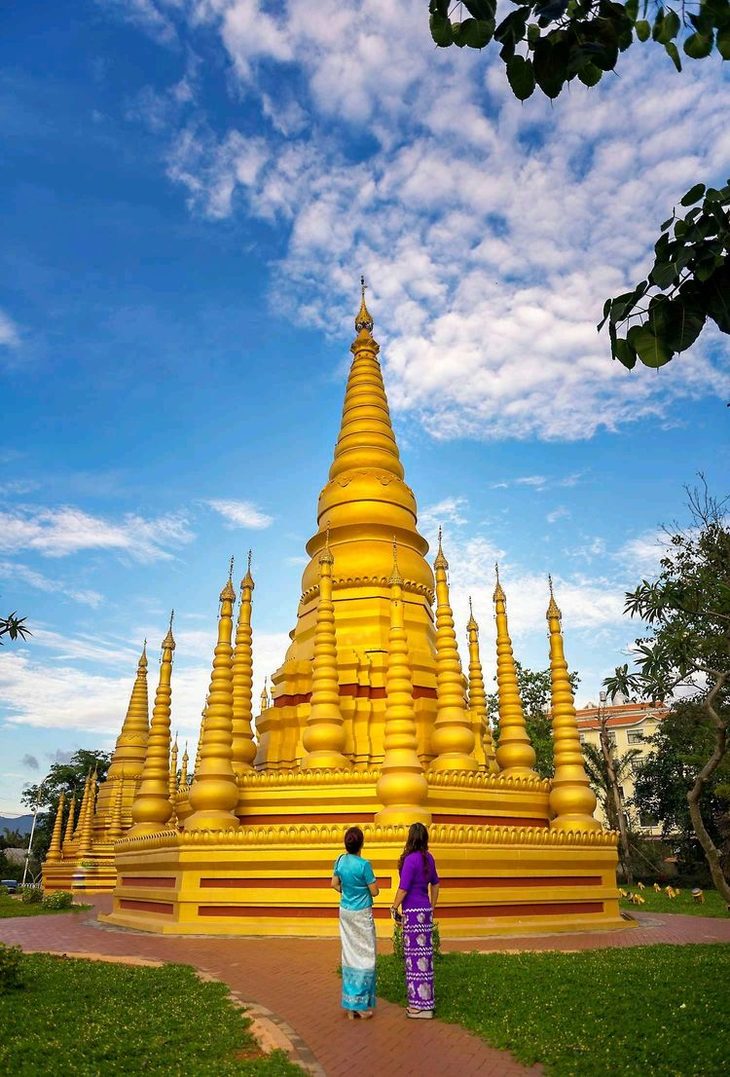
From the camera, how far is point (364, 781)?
54.6ft

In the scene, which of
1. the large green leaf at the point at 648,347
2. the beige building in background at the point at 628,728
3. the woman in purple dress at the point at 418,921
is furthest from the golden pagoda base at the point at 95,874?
the beige building in background at the point at 628,728

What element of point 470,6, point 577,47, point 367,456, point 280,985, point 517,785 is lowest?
point 280,985

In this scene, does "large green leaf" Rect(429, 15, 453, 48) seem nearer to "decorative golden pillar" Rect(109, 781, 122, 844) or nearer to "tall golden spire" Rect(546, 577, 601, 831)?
"tall golden spire" Rect(546, 577, 601, 831)

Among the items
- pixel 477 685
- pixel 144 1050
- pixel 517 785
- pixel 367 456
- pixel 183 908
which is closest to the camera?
pixel 144 1050

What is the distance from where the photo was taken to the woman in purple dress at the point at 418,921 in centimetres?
788

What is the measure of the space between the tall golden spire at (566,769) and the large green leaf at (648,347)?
15891 millimetres

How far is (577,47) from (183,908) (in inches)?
640

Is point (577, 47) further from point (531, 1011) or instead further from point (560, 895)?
point (560, 895)

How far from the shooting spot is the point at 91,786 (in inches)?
1490

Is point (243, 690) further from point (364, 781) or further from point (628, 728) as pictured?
point (628, 728)

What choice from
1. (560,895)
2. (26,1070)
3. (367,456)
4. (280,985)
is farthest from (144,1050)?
(367,456)

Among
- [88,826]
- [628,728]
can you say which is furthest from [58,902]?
[628,728]

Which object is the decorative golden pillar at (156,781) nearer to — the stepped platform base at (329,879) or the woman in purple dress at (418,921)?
the stepped platform base at (329,879)

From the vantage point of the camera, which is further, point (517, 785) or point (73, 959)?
point (517, 785)
